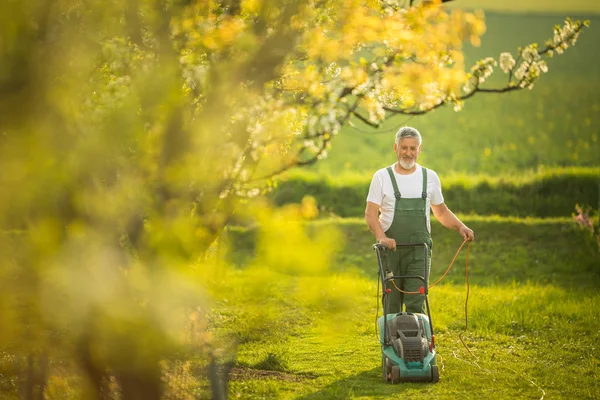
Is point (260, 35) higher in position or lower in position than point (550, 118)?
lower

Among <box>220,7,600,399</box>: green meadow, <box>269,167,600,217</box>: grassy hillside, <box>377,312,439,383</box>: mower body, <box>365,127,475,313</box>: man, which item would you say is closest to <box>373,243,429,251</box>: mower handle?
<box>365,127,475,313</box>: man

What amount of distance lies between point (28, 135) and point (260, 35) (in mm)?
1376

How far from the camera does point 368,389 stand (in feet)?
20.7

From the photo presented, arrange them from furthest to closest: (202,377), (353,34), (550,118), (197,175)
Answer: (550,118)
(202,377)
(353,34)
(197,175)

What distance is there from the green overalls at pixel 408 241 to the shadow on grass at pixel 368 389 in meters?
0.59

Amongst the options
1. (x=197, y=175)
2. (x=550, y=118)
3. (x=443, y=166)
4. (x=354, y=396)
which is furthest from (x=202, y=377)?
(x=550, y=118)

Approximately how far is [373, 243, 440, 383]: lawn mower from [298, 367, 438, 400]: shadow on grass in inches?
2.8

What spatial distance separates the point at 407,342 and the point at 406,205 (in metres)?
1.04

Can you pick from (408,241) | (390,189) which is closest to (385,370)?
(408,241)

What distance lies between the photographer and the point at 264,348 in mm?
7832

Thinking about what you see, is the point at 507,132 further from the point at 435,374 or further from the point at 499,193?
the point at 435,374

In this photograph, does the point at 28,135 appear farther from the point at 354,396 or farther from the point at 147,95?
the point at 354,396

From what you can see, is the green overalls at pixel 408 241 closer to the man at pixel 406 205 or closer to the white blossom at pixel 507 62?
the man at pixel 406 205

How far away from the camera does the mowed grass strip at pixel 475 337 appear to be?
6.23 meters
